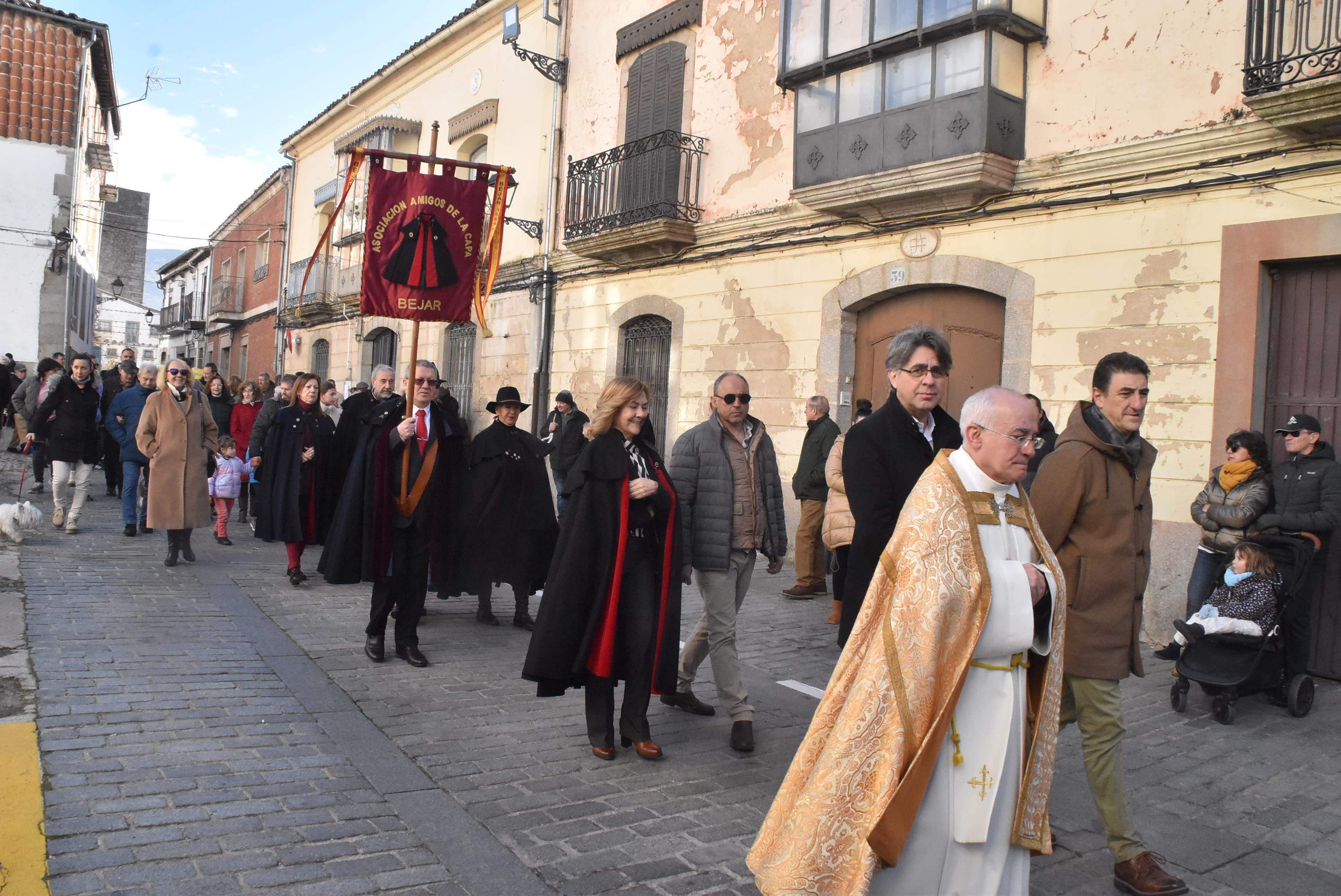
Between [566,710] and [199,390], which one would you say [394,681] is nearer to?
[566,710]

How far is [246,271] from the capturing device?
3183cm

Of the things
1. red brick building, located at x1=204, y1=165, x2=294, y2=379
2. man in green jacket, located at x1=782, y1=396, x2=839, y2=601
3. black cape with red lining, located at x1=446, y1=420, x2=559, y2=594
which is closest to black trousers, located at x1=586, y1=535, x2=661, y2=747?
black cape with red lining, located at x1=446, y1=420, x2=559, y2=594

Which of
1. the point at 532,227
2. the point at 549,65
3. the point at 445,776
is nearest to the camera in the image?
the point at 445,776

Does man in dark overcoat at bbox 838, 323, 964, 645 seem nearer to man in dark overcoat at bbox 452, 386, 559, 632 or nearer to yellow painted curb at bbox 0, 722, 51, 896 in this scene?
yellow painted curb at bbox 0, 722, 51, 896

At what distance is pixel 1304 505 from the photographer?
6.48 m

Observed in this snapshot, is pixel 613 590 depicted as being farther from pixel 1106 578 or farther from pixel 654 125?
pixel 654 125

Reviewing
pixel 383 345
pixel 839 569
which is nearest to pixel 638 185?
pixel 839 569

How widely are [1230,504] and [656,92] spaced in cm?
946

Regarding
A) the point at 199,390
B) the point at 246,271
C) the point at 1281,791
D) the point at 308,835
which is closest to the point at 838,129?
the point at 199,390

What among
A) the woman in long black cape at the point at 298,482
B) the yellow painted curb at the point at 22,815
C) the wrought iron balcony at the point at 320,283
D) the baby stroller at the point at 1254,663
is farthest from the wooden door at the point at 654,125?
the wrought iron balcony at the point at 320,283

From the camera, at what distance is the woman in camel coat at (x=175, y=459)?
8.90m

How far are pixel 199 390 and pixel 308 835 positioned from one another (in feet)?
24.1

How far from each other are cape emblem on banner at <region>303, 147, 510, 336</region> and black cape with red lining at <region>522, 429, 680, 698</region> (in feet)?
8.30

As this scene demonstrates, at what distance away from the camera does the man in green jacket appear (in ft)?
31.0
